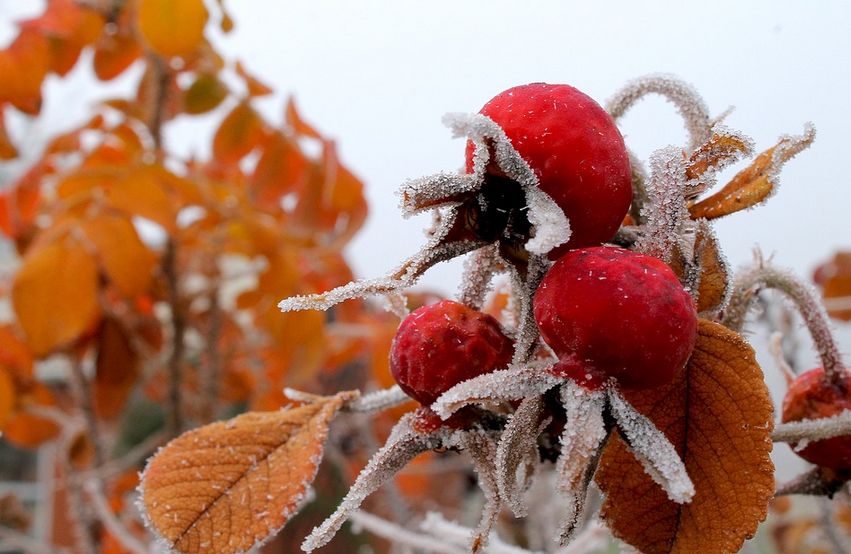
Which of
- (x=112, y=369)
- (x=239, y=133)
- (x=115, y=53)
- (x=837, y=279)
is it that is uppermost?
Result: (x=115, y=53)

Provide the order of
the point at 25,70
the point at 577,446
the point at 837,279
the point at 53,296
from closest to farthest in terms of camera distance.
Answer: the point at 577,446 → the point at 53,296 → the point at 25,70 → the point at 837,279

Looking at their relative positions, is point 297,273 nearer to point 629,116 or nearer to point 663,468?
point 629,116

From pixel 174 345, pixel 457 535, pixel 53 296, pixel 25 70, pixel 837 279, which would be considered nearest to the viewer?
pixel 457 535

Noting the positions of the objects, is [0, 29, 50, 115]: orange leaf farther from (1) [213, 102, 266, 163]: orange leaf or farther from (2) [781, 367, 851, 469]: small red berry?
(2) [781, 367, 851, 469]: small red berry

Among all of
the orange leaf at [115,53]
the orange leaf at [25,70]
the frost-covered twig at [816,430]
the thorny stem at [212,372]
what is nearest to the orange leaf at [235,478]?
the frost-covered twig at [816,430]

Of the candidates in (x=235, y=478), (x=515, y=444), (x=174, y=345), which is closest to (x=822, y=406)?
(x=515, y=444)

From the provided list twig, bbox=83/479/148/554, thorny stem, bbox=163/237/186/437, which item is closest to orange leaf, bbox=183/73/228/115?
thorny stem, bbox=163/237/186/437

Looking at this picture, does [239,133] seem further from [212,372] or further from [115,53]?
[212,372]

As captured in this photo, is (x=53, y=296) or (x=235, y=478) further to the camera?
(x=53, y=296)
